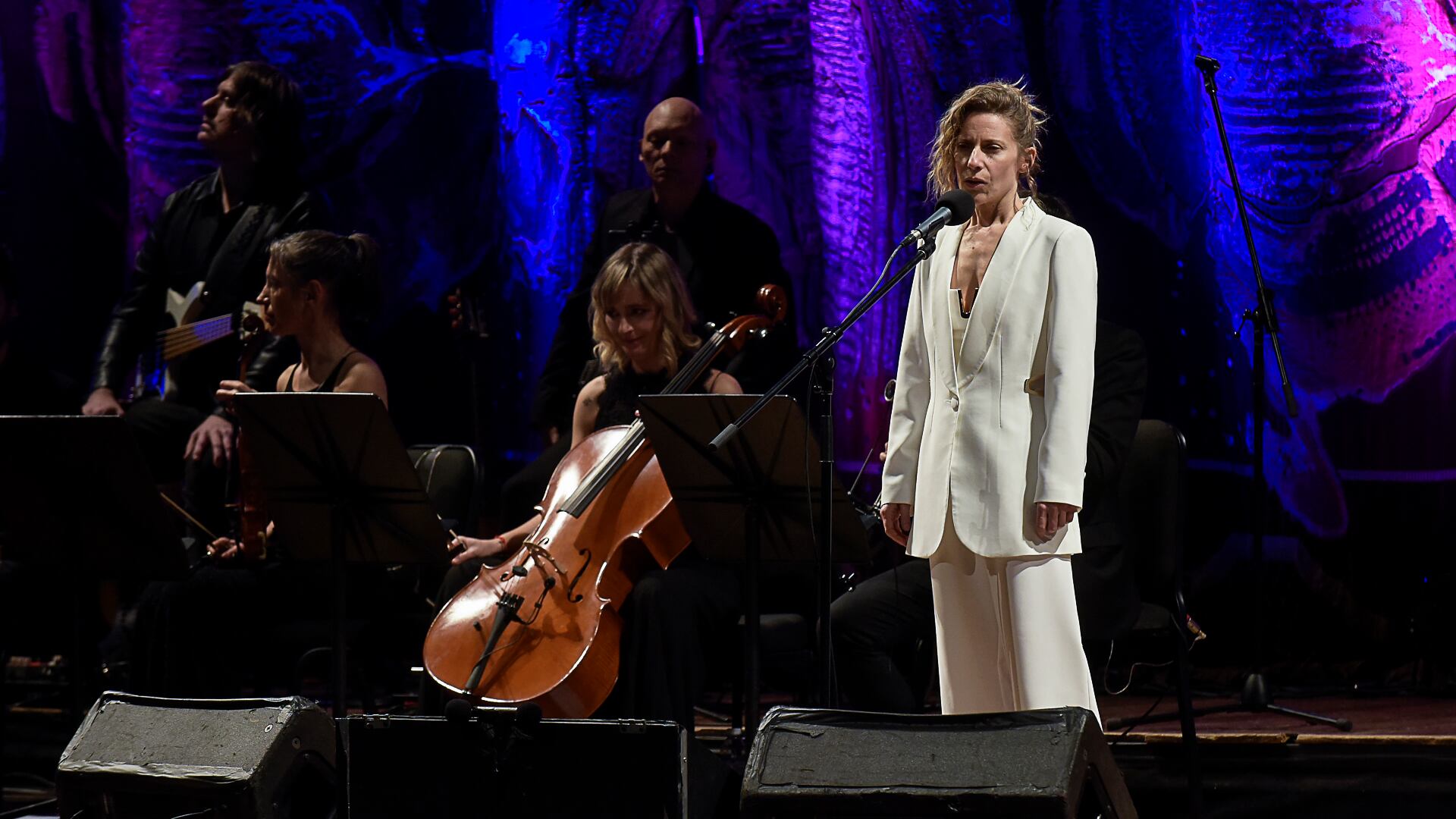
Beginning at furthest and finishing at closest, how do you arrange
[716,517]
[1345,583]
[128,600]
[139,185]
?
[139,185], [128,600], [1345,583], [716,517]

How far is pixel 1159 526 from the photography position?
3803mm

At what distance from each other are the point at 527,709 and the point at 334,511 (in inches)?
46.5

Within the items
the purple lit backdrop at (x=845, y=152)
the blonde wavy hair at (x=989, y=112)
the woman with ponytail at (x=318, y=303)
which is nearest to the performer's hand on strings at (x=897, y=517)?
the blonde wavy hair at (x=989, y=112)

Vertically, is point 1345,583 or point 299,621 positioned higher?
point 299,621

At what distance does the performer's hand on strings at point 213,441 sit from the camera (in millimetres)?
4699

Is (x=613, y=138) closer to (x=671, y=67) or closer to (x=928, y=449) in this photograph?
(x=671, y=67)

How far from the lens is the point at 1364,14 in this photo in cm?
528

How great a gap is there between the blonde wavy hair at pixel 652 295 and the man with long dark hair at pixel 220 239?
165 cm

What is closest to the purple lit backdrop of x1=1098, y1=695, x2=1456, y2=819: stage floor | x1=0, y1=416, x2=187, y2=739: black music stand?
x1=1098, y1=695, x2=1456, y2=819: stage floor

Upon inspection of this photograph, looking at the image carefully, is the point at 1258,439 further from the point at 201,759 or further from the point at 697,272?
the point at 201,759

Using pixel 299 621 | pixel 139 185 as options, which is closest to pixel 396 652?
pixel 299 621

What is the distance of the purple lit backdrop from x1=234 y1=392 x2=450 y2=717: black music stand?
7.47 ft

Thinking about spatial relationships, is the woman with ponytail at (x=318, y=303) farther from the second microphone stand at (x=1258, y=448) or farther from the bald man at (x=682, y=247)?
the second microphone stand at (x=1258, y=448)

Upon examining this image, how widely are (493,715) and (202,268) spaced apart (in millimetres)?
3218
